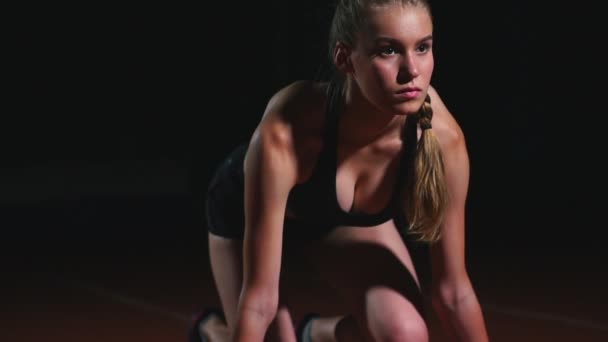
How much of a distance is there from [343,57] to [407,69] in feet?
0.48

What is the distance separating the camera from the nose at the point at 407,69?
5.71 feet

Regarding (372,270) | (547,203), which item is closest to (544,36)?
(547,203)

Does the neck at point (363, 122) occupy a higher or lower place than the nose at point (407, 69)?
Answer: lower

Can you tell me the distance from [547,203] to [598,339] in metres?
2.57

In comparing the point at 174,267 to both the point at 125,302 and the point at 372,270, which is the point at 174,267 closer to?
the point at 125,302

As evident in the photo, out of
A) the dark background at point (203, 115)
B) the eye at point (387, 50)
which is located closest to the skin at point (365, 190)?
the eye at point (387, 50)

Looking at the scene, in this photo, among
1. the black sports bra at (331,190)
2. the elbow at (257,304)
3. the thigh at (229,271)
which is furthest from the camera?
the thigh at (229,271)

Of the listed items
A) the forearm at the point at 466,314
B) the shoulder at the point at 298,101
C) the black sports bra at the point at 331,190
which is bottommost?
the forearm at the point at 466,314

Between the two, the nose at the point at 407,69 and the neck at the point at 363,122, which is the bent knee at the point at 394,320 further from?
the nose at the point at 407,69

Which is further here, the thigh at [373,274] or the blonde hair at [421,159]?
the thigh at [373,274]

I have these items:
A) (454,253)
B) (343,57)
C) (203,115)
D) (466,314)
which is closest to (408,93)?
(343,57)

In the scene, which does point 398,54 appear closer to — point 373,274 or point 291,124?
point 291,124

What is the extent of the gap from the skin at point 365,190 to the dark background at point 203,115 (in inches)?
77.9

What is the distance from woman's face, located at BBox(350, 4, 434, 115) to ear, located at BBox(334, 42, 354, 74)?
57 millimetres
